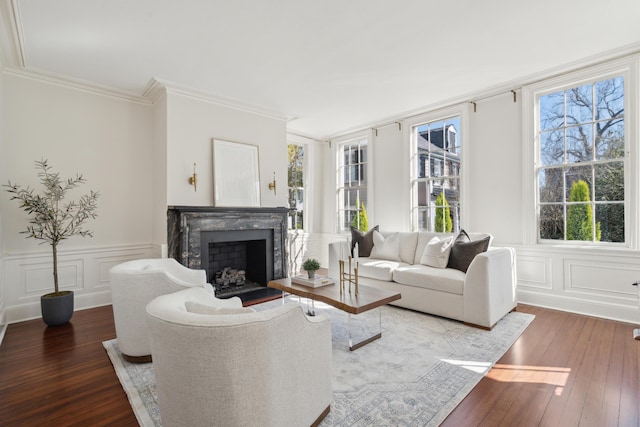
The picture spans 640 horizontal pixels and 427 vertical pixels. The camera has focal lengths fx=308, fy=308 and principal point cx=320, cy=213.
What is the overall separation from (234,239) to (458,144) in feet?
11.8

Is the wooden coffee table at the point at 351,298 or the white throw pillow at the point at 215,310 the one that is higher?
the white throw pillow at the point at 215,310

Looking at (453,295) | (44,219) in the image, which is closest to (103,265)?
(44,219)

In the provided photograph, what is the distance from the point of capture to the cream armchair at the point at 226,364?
3.96ft

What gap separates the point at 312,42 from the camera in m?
3.01

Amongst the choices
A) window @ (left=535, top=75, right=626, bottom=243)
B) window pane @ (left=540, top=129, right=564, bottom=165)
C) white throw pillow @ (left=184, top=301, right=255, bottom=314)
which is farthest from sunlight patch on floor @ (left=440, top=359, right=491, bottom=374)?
window pane @ (left=540, top=129, right=564, bottom=165)

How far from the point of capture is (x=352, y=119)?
5.46 m

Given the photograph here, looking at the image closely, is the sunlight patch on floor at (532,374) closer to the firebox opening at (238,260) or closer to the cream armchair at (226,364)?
the cream armchair at (226,364)

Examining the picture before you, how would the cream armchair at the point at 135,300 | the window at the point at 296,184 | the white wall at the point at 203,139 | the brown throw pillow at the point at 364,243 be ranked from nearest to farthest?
the cream armchair at the point at 135,300
the white wall at the point at 203,139
the brown throw pillow at the point at 364,243
the window at the point at 296,184

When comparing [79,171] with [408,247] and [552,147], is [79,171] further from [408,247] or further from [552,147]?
[552,147]

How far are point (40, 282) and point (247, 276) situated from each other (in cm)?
256

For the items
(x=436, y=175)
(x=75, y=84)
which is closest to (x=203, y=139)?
(x=75, y=84)

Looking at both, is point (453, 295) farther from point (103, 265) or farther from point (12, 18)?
point (12, 18)

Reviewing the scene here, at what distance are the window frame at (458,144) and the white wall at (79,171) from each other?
403cm

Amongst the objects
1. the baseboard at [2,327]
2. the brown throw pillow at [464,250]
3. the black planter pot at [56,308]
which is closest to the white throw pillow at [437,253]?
the brown throw pillow at [464,250]
